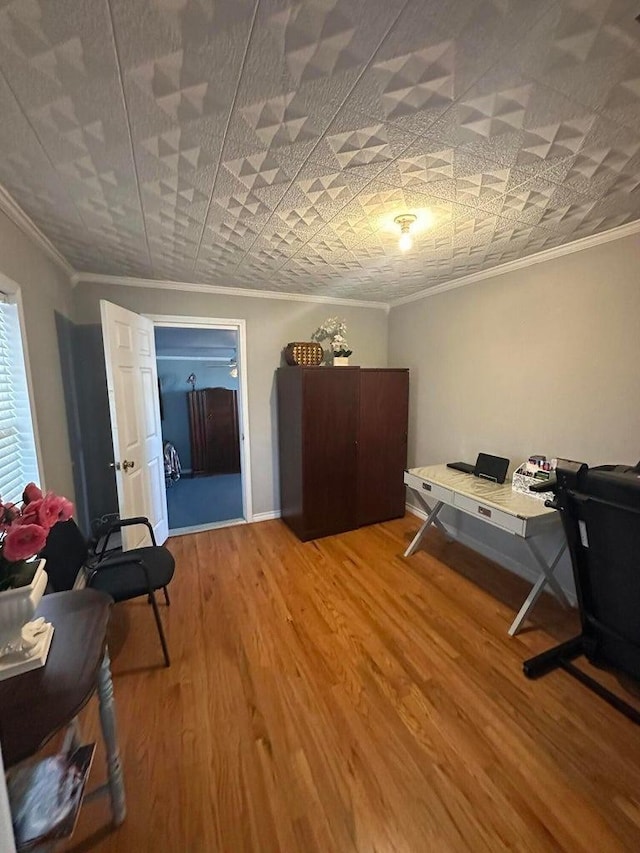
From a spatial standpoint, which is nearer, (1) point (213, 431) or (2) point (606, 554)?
(2) point (606, 554)

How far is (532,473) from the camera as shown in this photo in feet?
7.58

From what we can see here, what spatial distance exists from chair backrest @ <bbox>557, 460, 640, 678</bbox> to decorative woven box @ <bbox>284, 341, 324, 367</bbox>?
2.25 m

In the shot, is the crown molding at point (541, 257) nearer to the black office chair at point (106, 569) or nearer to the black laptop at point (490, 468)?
the black laptop at point (490, 468)

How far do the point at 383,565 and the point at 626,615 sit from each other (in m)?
1.52

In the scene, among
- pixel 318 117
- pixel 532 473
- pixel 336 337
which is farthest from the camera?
pixel 336 337

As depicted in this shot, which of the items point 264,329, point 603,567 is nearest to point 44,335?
point 264,329

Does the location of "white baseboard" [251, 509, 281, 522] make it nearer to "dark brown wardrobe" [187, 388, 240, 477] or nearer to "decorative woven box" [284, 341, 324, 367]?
"decorative woven box" [284, 341, 324, 367]

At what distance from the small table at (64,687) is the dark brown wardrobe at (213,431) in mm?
4989

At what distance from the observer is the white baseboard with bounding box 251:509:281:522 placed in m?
3.60

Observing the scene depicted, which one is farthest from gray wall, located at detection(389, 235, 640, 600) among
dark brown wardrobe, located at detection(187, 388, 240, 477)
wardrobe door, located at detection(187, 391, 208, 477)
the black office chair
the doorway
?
wardrobe door, located at detection(187, 391, 208, 477)

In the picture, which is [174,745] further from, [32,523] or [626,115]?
[626,115]

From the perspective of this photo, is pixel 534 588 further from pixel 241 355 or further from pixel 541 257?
pixel 241 355

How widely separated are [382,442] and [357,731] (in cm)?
232

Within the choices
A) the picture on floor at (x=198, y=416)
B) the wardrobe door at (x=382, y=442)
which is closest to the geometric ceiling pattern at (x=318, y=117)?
the wardrobe door at (x=382, y=442)
